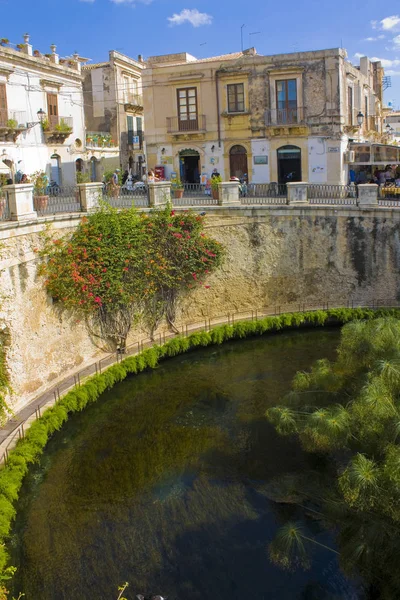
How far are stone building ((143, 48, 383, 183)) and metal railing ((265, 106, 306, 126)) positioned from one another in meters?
0.04

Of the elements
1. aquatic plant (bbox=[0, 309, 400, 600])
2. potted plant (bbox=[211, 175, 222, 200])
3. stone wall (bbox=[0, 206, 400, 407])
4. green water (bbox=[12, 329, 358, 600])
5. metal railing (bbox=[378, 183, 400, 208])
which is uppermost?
potted plant (bbox=[211, 175, 222, 200])

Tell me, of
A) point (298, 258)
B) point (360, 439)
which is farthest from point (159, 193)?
point (360, 439)

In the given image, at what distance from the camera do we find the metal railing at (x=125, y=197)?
21.7m

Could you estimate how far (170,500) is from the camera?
518 inches

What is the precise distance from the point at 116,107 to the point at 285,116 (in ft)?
54.1

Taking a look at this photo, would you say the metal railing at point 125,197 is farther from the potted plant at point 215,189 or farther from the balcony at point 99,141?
the balcony at point 99,141

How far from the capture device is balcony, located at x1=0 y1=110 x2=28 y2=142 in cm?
2519

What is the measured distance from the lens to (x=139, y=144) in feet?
137

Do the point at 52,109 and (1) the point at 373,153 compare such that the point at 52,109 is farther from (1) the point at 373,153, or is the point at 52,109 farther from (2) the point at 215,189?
(1) the point at 373,153

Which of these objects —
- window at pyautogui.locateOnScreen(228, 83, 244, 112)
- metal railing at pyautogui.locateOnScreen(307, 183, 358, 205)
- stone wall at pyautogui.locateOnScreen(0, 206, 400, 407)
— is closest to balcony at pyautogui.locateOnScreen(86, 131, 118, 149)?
window at pyautogui.locateOnScreen(228, 83, 244, 112)

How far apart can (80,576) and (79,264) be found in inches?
Result: 393

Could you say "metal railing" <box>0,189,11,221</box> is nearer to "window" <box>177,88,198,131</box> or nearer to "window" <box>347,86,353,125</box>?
"window" <box>177,88,198,131</box>

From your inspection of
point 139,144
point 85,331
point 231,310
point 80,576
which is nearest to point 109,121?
point 139,144

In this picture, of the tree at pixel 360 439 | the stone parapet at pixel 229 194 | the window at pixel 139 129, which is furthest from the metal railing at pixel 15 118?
the tree at pixel 360 439
